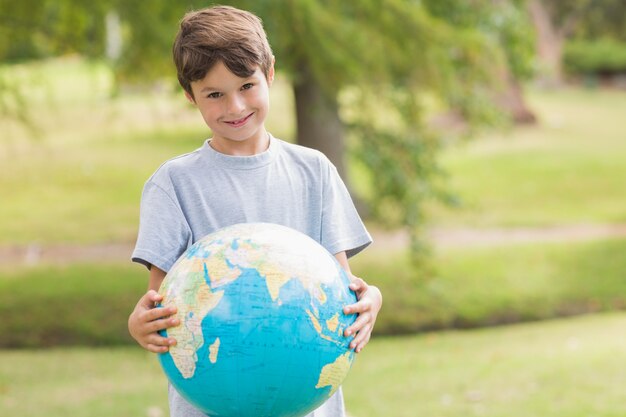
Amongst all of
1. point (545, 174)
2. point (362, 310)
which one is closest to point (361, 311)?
point (362, 310)

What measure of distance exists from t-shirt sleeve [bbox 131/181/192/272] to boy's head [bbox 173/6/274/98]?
13.3 inches

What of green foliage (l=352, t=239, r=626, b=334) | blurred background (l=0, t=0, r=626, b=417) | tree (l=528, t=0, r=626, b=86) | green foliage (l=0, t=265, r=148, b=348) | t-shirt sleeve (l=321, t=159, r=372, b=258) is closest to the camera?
t-shirt sleeve (l=321, t=159, r=372, b=258)

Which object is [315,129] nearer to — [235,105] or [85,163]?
[85,163]

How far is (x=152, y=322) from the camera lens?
2764 millimetres

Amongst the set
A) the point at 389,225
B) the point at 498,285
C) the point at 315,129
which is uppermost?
the point at 315,129

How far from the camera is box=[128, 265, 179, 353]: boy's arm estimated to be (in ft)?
8.97

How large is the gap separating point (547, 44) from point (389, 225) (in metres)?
23.9

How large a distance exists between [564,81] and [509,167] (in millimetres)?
15534

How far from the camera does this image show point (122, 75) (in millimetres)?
9758

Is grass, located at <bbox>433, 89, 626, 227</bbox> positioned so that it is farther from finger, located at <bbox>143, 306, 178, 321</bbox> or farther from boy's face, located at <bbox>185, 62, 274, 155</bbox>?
finger, located at <bbox>143, 306, 178, 321</bbox>

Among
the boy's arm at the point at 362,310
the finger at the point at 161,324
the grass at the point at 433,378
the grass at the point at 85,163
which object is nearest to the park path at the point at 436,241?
the grass at the point at 85,163

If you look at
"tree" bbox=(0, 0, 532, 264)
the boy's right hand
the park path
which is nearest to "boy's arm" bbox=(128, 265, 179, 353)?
the boy's right hand

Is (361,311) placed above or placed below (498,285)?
above

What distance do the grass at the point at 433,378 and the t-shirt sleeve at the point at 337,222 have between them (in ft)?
12.6
